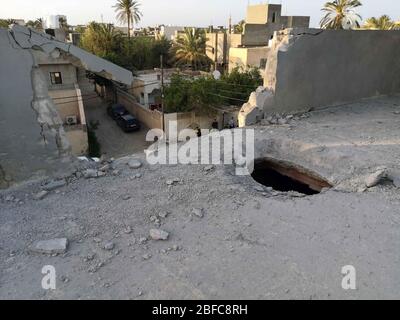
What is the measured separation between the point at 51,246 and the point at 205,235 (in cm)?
188

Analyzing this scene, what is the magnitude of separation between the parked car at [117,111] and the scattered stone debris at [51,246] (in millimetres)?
16455

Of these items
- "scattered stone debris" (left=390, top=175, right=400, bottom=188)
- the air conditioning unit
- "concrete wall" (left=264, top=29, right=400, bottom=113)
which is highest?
"concrete wall" (left=264, top=29, right=400, bottom=113)

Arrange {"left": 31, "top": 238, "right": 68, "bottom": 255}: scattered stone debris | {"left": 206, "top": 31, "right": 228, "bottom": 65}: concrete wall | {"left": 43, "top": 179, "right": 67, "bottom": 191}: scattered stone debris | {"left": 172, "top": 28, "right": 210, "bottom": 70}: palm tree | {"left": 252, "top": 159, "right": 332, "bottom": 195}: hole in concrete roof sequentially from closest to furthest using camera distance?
{"left": 31, "top": 238, "right": 68, "bottom": 255}: scattered stone debris < {"left": 43, "top": 179, "right": 67, "bottom": 191}: scattered stone debris < {"left": 252, "top": 159, "right": 332, "bottom": 195}: hole in concrete roof < {"left": 172, "top": 28, "right": 210, "bottom": 70}: palm tree < {"left": 206, "top": 31, "right": 228, "bottom": 65}: concrete wall

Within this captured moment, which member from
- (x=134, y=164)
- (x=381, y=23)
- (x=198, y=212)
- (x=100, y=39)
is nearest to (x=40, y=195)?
(x=134, y=164)

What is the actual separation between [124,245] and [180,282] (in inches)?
37.6

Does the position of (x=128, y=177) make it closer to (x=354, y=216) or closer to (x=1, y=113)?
(x=1, y=113)

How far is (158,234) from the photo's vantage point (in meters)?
4.20

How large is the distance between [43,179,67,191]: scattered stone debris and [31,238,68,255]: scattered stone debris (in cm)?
140

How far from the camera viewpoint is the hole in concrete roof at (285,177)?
21.8 ft

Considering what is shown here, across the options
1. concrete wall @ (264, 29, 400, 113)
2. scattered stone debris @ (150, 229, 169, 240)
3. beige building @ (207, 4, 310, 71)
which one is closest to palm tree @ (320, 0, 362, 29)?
beige building @ (207, 4, 310, 71)

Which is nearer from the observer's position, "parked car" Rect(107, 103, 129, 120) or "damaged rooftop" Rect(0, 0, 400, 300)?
"damaged rooftop" Rect(0, 0, 400, 300)

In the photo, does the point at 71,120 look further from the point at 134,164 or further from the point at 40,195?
the point at 40,195

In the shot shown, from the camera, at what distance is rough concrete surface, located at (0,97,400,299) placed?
3469 millimetres

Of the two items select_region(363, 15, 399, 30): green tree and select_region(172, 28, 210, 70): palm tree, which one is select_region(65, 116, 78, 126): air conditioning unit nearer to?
select_region(172, 28, 210, 70): palm tree
